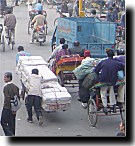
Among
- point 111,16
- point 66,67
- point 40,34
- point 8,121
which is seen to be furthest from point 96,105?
point 111,16

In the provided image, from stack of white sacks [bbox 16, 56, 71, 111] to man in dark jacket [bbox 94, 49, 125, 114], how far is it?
0.76 m

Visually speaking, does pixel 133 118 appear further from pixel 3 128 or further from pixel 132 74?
pixel 3 128

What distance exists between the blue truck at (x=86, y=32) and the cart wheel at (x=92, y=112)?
4517mm

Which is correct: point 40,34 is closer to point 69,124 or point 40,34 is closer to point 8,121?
point 69,124

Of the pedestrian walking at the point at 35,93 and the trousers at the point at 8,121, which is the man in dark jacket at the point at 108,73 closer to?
the pedestrian walking at the point at 35,93

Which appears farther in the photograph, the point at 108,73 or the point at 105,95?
the point at 105,95

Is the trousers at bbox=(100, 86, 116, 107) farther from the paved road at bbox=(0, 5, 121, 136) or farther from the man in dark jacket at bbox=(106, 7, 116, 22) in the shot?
the man in dark jacket at bbox=(106, 7, 116, 22)

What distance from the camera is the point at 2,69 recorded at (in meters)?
16.1

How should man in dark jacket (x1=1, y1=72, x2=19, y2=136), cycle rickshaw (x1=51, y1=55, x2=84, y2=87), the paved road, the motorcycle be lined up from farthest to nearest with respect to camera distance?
the motorcycle < cycle rickshaw (x1=51, y1=55, x2=84, y2=87) < the paved road < man in dark jacket (x1=1, y1=72, x2=19, y2=136)

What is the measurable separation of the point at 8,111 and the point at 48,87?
166 cm

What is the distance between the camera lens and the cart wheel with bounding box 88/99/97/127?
10.5m

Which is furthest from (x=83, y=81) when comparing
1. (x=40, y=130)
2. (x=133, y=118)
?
(x=133, y=118)

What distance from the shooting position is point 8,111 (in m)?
9.50

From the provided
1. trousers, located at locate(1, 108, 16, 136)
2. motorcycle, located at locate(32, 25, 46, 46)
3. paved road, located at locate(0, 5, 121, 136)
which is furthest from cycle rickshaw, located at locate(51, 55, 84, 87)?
motorcycle, located at locate(32, 25, 46, 46)
